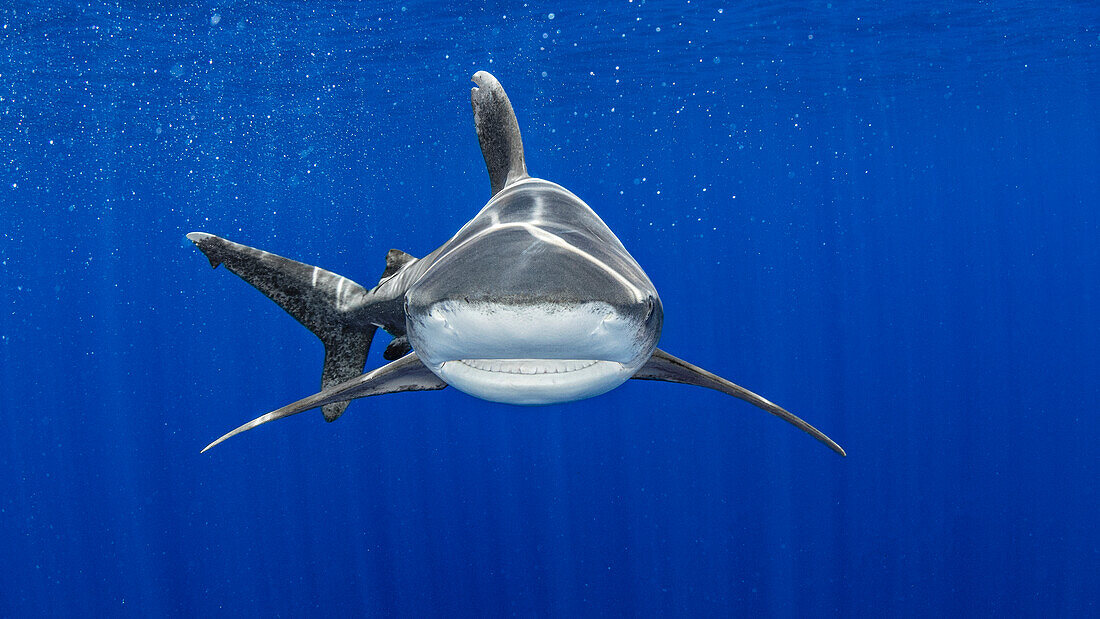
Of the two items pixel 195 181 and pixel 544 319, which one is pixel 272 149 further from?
pixel 544 319

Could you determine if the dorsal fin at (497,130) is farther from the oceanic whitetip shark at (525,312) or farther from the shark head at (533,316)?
the shark head at (533,316)

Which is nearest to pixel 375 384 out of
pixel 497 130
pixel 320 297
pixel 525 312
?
pixel 320 297

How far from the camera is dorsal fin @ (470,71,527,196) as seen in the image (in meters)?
3.96

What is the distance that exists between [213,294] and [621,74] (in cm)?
4122

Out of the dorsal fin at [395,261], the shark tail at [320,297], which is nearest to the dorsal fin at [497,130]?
the dorsal fin at [395,261]

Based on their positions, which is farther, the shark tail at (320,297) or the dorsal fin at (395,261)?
the dorsal fin at (395,261)

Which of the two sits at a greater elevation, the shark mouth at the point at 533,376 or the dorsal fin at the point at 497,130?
the dorsal fin at the point at 497,130

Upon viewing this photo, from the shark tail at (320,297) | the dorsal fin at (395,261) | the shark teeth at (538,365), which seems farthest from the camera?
the dorsal fin at (395,261)

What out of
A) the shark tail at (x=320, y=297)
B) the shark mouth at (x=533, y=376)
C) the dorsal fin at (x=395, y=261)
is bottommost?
the shark mouth at (x=533, y=376)

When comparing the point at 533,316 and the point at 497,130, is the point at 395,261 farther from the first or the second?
the point at 533,316

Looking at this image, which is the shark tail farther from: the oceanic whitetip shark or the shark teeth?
the shark teeth

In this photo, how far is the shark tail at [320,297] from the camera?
126 inches

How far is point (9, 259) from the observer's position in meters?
35.1

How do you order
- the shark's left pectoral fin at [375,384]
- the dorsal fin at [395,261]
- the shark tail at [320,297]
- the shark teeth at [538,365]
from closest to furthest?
the shark teeth at [538,365] < the shark's left pectoral fin at [375,384] < the shark tail at [320,297] < the dorsal fin at [395,261]
